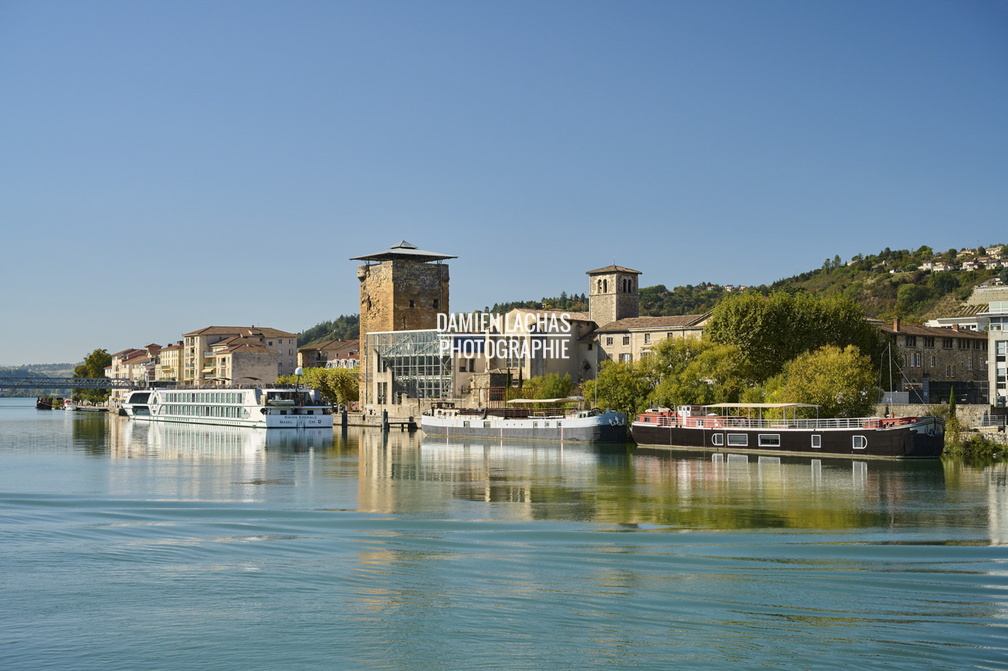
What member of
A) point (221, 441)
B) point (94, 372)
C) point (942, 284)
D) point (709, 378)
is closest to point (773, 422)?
point (709, 378)

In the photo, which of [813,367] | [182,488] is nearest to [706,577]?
[182,488]

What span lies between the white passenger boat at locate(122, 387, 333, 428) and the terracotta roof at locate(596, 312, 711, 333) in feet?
79.0

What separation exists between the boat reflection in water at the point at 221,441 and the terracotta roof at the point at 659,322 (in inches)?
973

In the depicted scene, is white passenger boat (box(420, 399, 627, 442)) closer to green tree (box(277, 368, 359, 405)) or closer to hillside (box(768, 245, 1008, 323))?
green tree (box(277, 368, 359, 405))

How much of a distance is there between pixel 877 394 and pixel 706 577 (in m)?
41.7

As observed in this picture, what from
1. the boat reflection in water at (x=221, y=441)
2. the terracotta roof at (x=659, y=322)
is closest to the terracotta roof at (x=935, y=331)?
the terracotta roof at (x=659, y=322)

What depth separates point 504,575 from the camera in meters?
18.0

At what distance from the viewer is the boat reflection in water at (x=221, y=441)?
52000 millimetres

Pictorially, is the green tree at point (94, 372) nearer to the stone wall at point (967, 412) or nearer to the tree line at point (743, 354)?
the tree line at point (743, 354)

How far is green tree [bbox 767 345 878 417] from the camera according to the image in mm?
50884

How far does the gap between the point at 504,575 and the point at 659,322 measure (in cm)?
6314

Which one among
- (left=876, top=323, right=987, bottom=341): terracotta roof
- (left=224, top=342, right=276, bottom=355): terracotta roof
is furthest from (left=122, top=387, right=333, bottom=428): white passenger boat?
(left=876, top=323, right=987, bottom=341): terracotta roof

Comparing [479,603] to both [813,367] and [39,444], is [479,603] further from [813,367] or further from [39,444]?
[39,444]

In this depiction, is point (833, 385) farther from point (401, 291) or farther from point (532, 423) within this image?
point (401, 291)
